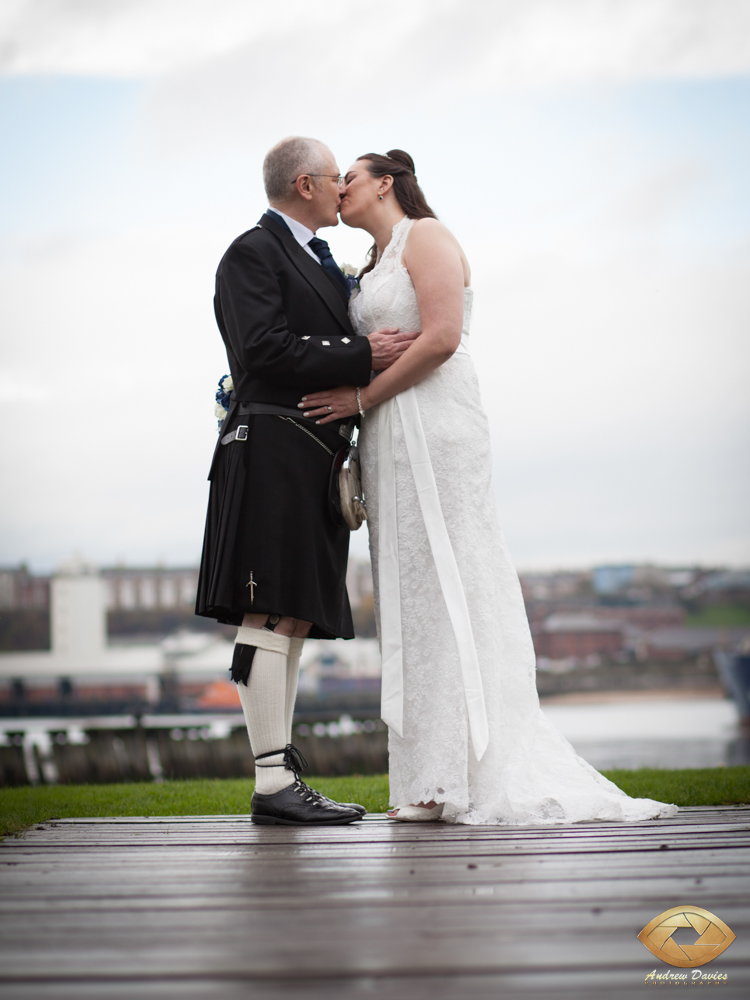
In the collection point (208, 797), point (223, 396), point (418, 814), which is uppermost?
point (223, 396)

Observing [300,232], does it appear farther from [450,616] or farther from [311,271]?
[450,616]

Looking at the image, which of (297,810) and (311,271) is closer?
(297,810)

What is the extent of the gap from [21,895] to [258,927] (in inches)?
20.4

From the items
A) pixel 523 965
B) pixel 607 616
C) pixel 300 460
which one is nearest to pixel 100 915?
pixel 523 965

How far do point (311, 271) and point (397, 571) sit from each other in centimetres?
97

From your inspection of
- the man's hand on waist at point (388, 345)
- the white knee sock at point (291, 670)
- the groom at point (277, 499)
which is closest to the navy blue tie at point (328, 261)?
the groom at point (277, 499)

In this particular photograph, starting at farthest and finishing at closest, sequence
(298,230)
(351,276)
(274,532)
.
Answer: (351,276), (298,230), (274,532)

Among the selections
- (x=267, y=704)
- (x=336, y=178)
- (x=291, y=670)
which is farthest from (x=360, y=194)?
(x=267, y=704)

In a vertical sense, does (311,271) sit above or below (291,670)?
above

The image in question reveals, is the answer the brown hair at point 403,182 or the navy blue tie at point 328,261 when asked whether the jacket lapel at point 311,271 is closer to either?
the navy blue tie at point 328,261

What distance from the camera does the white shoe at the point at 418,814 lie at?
2.62 meters

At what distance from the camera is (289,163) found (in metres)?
3.08

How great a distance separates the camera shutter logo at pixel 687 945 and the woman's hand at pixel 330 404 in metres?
1.77

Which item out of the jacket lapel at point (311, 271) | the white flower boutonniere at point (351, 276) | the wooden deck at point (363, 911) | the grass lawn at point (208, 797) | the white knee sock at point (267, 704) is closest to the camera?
the wooden deck at point (363, 911)
